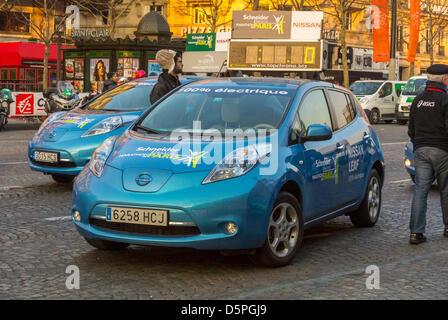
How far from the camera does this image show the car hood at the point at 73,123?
10.2 m

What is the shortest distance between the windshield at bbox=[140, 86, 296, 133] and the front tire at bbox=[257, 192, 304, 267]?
0.72 metres

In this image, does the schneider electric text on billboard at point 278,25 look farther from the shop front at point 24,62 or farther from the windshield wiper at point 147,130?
the windshield wiper at point 147,130

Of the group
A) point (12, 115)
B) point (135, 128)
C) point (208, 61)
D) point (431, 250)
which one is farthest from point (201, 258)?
point (208, 61)

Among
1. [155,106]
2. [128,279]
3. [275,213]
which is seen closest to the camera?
[128,279]

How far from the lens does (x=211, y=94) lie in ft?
22.8

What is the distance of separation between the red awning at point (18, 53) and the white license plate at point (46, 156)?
37618 millimetres

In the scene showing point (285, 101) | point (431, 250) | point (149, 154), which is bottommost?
point (431, 250)

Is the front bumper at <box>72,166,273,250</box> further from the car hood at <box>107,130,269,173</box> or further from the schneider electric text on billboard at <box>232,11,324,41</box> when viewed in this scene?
the schneider electric text on billboard at <box>232,11,324,41</box>

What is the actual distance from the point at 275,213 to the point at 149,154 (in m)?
1.06

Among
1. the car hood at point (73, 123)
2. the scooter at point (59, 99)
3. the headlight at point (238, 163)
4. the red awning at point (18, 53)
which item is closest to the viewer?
the headlight at point (238, 163)

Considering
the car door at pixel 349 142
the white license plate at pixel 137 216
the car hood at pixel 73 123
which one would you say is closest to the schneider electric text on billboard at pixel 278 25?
the car hood at pixel 73 123

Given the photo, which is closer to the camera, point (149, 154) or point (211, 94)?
point (149, 154)

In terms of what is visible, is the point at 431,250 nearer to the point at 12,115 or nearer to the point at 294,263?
the point at 294,263

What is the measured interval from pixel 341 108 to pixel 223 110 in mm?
1516
